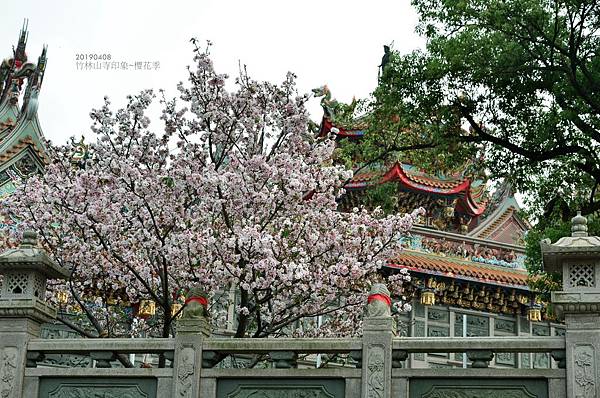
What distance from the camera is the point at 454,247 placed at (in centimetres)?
3250

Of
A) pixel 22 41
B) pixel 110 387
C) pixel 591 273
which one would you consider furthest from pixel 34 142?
pixel 591 273

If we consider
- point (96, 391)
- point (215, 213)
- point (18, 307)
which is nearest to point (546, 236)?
point (215, 213)

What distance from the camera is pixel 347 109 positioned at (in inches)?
856

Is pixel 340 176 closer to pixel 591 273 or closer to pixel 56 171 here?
pixel 56 171

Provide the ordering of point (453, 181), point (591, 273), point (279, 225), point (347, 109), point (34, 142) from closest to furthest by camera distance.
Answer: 1. point (591, 273)
2. point (279, 225)
3. point (347, 109)
4. point (34, 142)
5. point (453, 181)

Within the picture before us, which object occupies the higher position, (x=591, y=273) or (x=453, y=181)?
(x=453, y=181)

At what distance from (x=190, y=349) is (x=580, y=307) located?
15.5 feet

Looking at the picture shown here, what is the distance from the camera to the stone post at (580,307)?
472 inches

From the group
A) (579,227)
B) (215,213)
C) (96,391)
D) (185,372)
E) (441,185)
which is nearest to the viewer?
(579,227)

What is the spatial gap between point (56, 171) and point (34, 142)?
455 inches

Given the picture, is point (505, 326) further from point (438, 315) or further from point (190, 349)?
point (190, 349)

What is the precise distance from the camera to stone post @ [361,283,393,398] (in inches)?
496

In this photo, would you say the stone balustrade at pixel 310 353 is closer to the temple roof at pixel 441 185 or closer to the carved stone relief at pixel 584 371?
the carved stone relief at pixel 584 371

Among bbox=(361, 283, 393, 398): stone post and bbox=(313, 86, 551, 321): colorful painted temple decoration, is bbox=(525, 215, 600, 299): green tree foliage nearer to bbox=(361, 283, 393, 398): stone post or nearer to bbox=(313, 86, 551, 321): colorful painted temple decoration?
bbox=(361, 283, 393, 398): stone post
